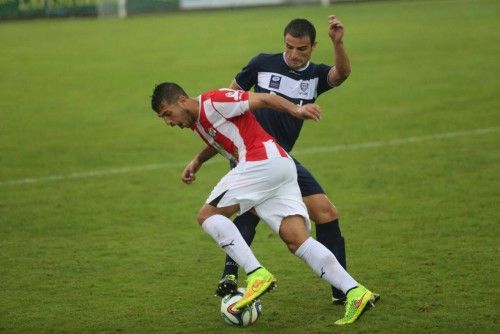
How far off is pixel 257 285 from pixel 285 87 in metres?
1.73

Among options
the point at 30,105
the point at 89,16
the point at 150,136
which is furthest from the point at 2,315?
the point at 89,16

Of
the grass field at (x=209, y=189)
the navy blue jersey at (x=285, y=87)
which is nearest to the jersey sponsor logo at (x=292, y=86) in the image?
the navy blue jersey at (x=285, y=87)

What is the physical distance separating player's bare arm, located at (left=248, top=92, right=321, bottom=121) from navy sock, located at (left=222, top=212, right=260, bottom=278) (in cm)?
113

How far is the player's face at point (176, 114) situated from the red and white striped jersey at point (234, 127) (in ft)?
0.29

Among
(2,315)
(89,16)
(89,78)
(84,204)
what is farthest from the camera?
(89,16)

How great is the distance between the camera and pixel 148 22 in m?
36.6

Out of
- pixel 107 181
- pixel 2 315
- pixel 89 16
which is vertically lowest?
pixel 89 16

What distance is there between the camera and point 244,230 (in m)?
8.12

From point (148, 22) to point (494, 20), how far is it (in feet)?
39.0

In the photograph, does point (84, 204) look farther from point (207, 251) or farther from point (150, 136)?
point (150, 136)

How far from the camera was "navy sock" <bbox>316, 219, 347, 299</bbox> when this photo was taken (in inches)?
324

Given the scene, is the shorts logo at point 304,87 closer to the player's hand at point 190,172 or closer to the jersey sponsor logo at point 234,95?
the jersey sponsor logo at point 234,95

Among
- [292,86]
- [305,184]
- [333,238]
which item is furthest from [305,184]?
[292,86]

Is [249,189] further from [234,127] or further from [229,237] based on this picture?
[234,127]
